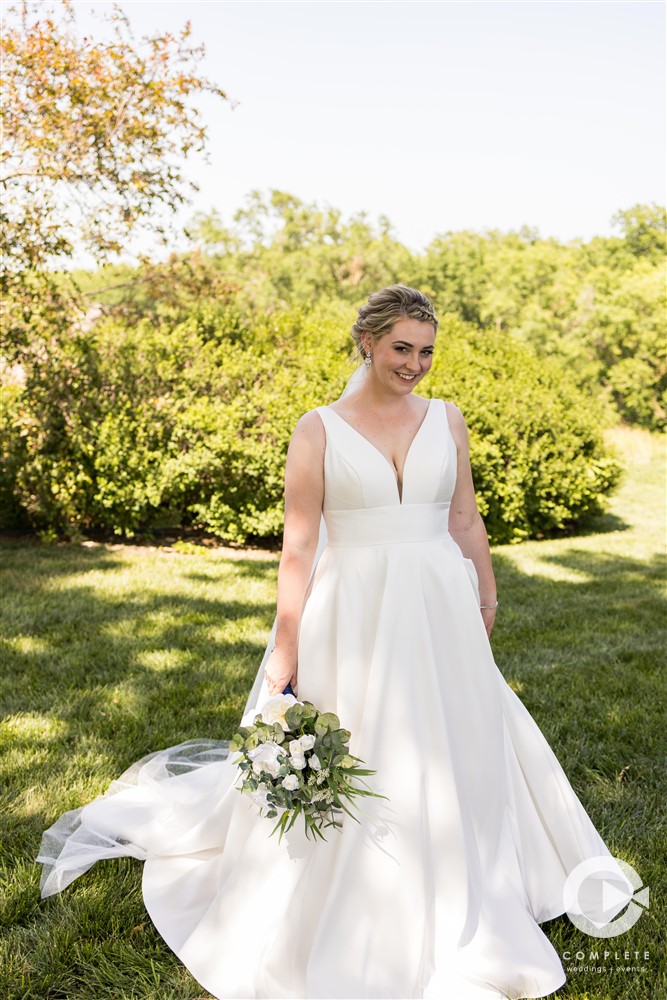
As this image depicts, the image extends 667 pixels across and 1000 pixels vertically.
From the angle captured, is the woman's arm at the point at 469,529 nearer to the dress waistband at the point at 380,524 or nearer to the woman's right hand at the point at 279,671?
the dress waistband at the point at 380,524

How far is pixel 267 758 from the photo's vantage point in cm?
250

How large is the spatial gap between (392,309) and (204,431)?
6.75 m

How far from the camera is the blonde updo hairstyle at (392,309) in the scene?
9.45 ft

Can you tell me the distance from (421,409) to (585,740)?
7.94 ft

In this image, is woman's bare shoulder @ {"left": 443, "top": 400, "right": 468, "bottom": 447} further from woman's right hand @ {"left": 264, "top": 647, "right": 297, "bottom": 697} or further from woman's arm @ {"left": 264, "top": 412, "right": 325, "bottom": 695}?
woman's right hand @ {"left": 264, "top": 647, "right": 297, "bottom": 697}

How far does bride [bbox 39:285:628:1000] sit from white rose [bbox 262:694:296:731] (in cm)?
26

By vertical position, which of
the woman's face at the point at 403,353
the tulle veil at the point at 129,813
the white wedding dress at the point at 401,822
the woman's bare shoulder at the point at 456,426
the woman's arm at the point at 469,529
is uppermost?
the woman's face at the point at 403,353

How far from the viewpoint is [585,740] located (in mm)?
4523

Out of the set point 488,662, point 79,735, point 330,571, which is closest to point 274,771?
point 330,571

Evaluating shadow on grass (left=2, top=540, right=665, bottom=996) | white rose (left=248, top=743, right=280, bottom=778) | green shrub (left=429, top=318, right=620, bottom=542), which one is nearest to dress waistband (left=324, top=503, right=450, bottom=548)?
white rose (left=248, top=743, right=280, bottom=778)

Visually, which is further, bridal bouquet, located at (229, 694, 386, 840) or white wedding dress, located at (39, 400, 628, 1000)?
white wedding dress, located at (39, 400, 628, 1000)

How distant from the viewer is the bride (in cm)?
270

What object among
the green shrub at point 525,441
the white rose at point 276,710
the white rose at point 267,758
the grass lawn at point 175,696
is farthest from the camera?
the green shrub at point 525,441

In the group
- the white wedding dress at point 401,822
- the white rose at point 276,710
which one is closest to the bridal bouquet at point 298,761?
the white rose at point 276,710
